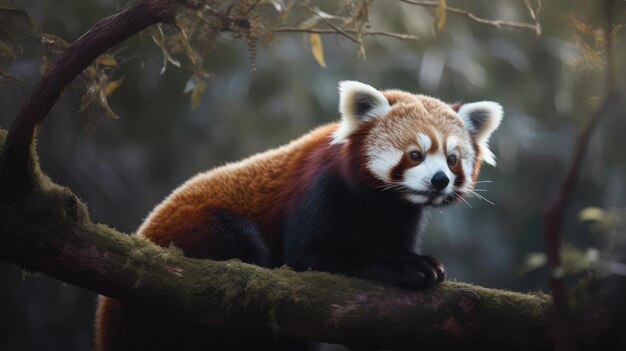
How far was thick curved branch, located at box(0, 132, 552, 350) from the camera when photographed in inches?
87.4

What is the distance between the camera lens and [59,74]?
2.21 m

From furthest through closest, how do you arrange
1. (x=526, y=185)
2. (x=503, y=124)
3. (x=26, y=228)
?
(x=526, y=185)
(x=503, y=124)
(x=26, y=228)

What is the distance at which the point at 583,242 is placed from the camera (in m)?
9.77

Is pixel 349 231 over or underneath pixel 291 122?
over

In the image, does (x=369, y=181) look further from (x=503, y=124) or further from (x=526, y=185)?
(x=526, y=185)

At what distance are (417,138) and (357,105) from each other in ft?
1.07

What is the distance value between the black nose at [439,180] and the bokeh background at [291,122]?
188 inches

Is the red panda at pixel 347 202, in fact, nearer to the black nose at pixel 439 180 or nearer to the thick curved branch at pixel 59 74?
the black nose at pixel 439 180

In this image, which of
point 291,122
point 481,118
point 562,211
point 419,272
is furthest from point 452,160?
point 291,122

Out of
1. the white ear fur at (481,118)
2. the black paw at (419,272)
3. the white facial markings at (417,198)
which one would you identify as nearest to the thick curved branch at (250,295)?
the black paw at (419,272)

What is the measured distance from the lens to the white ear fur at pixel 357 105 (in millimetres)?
2924

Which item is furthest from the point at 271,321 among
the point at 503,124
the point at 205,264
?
the point at 503,124

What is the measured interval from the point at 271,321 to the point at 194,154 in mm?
6628

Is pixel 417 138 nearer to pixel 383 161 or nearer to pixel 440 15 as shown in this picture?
pixel 383 161
